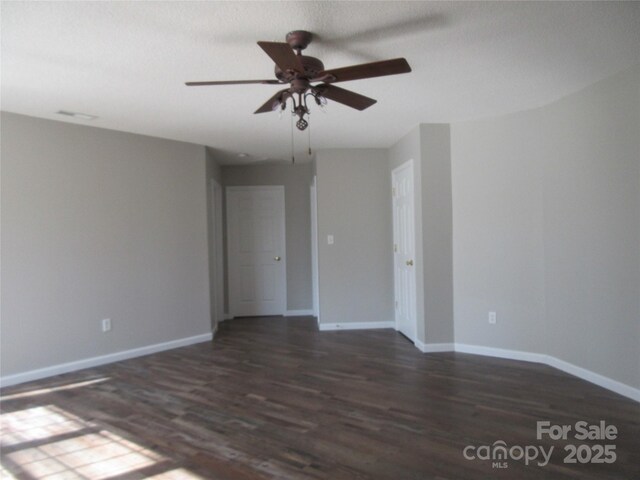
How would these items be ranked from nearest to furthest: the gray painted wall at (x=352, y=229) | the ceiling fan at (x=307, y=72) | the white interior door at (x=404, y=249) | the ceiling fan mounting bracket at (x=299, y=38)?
the ceiling fan at (x=307, y=72), the ceiling fan mounting bracket at (x=299, y=38), the white interior door at (x=404, y=249), the gray painted wall at (x=352, y=229)

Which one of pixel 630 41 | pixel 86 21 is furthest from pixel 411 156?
pixel 86 21

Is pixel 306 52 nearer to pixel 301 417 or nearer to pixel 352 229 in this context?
pixel 301 417

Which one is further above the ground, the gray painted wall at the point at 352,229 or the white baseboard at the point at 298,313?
the gray painted wall at the point at 352,229

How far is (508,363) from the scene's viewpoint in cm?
364

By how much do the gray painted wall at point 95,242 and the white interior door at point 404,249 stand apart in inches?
94.3

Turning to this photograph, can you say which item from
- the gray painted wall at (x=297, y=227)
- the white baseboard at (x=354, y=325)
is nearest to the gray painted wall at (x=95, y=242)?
the white baseboard at (x=354, y=325)

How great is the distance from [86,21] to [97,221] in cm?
236

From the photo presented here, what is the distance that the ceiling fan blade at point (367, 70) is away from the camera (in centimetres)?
188

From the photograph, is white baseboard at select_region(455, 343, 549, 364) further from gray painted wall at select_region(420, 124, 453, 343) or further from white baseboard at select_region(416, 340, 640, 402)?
gray painted wall at select_region(420, 124, 453, 343)

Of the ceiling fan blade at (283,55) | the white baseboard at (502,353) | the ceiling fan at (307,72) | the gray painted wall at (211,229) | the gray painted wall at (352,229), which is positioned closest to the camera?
the ceiling fan blade at (283,55)

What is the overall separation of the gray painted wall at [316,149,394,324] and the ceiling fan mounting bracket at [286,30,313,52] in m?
2.89

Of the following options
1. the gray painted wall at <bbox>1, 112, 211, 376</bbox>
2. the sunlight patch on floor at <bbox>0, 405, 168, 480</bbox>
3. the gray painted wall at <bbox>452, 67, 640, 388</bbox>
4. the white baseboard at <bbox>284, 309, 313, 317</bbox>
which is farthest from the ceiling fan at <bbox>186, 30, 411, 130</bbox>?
the white baseboard at <bbox>284, 309, 313, 317</bbox>

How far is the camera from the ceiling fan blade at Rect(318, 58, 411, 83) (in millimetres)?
1882

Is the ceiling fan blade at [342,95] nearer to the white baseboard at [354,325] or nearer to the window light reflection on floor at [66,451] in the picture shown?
the window light reflection on floor at [66,451]
